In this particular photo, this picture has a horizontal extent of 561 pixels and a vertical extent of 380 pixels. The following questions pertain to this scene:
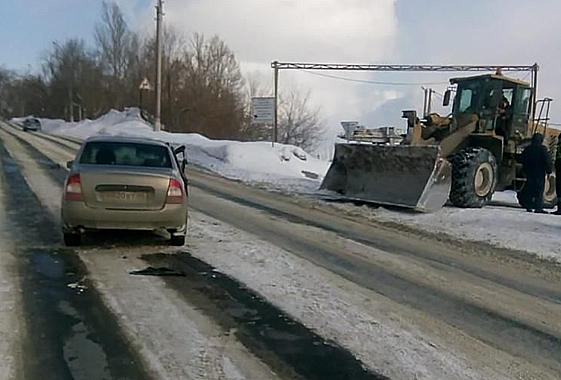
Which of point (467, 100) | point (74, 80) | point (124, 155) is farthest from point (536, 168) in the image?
point (74, 80)

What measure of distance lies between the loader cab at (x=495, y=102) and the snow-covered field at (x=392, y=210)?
2047 millimetres

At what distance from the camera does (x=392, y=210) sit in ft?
44.2

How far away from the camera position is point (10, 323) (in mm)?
5242

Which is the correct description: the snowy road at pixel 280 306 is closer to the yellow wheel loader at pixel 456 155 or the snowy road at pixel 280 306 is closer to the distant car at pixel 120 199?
the distant car at pixel 120 199

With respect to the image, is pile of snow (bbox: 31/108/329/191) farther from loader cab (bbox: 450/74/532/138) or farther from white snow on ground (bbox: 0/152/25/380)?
white snow on ground (bbox: 0/152/25/380)

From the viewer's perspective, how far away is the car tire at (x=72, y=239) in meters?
8.30

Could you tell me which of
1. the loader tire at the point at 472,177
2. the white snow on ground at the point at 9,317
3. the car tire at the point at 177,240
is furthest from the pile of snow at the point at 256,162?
the white snow on ground at the point at 9,317

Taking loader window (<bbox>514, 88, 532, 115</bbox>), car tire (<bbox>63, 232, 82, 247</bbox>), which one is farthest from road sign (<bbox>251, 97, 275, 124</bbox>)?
car tire (<bbox>63, 232, 82, 247</bbox>)

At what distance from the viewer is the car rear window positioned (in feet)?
28.3

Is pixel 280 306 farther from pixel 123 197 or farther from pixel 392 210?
pixel 392 210

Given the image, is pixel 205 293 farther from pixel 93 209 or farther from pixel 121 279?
pixel 93 209

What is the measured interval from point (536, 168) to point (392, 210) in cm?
367

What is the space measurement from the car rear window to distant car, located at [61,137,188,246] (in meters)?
0.02

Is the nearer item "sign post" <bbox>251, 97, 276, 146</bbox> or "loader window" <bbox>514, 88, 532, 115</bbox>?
"loader window" <bbox>514, 88, 532, 115</bbox>
